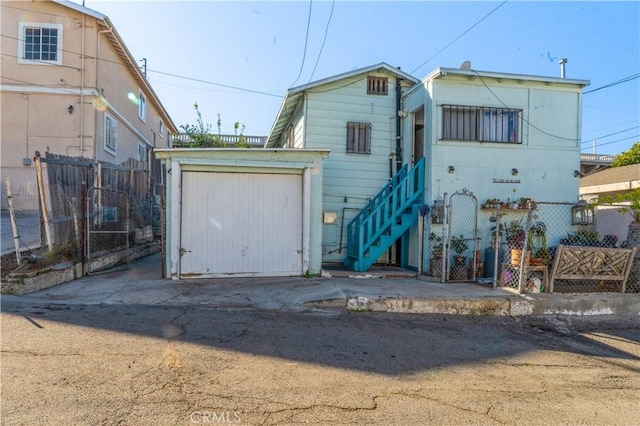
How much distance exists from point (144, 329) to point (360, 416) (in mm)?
2977

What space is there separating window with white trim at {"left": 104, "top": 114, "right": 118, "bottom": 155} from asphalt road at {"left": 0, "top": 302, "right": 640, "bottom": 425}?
10265 mm

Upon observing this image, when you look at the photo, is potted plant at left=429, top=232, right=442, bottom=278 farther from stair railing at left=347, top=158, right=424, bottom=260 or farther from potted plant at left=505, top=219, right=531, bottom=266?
potted plant at left=505, top=219, right=531, bottom=266

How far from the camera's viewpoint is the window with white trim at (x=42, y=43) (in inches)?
531

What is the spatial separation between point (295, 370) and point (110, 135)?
554 inches

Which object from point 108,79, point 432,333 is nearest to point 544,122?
point 432,333

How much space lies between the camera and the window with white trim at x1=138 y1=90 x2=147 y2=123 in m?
19.2

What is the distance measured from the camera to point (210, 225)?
26.8 ft

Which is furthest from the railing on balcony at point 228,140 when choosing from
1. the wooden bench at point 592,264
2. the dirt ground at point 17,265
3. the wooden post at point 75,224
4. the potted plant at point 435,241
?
the wooden bench at point 592,264

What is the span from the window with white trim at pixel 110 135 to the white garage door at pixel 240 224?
824cm

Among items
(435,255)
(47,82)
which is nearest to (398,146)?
(435,255)

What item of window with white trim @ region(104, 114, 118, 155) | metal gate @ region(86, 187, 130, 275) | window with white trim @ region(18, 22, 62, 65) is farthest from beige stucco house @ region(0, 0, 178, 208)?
metal gate @ region(86, 187, 130, 275)

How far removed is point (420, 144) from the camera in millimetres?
11078

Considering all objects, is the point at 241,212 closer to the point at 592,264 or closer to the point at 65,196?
the point at 65,196

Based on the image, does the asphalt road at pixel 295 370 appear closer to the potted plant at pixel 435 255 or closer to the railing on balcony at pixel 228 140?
the potted plant at pixel 435 255
